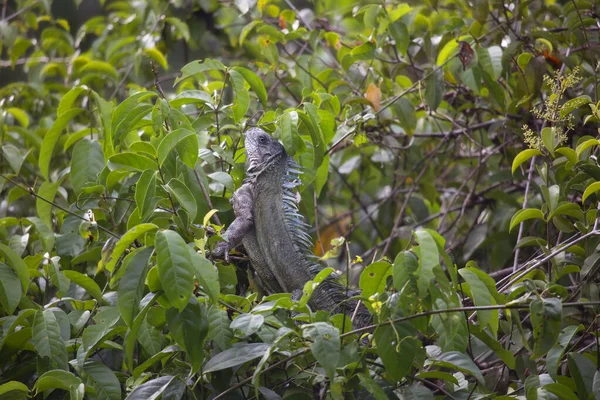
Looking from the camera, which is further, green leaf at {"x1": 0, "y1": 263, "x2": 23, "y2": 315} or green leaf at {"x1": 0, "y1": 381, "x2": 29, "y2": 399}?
green leaf at {"x1": 0, "y1": 263, "x2": 23, "y2": 315}

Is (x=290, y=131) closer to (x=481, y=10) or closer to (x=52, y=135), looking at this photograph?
(x=52, y=135)

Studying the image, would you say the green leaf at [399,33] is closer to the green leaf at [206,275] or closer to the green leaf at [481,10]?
the green leaf at [481,10]

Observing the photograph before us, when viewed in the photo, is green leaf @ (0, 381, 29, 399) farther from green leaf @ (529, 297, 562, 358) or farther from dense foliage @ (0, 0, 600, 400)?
green leaf @ (529, 297, 562, 358)

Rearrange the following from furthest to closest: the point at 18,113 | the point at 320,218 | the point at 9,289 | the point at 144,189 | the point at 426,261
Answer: the point at 320,218
the point at 18,113
the point at 9,289
the point at 144,189
the point at 426,261

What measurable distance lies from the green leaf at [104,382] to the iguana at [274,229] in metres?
0.51

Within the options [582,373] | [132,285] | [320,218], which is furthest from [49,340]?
Answer: [320,218]

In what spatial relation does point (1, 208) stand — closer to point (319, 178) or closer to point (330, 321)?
point (319, 178)

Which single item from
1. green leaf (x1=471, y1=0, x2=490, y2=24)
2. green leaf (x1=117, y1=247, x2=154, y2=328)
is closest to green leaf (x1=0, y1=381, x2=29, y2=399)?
green leaf (x1=117, y1=247, x2=154, y2=328)

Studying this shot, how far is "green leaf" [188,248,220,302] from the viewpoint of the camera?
156 cm

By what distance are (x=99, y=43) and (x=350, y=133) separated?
2.23 m

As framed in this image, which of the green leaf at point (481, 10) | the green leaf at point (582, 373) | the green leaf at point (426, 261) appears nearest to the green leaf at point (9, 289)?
the green leaf at point (426, 261)

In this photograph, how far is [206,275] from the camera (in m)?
1.57

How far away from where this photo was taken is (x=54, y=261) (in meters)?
2.07

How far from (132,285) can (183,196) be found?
0.98 ft
